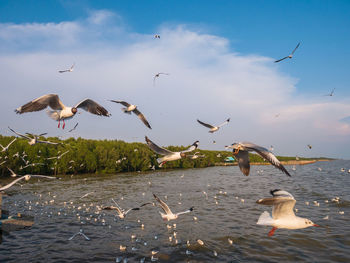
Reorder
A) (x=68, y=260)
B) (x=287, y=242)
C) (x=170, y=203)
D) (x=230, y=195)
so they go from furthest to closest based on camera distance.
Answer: (x=230, y=195)
(x=170, y=203)
(x=287, y=242)
(x=68, y=260)

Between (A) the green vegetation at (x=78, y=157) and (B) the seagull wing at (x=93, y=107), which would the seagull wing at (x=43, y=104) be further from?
(A) the green vegetation at (x=78, y=157)

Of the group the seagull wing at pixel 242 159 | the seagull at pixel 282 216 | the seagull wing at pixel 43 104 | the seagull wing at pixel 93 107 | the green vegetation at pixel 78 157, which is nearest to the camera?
the seagull at pixel 282 216

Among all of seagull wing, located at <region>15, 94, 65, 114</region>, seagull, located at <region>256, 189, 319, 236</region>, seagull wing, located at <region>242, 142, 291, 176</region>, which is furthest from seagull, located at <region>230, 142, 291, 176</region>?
seagull wing, located at <region>15, 94, 65, 114</region>

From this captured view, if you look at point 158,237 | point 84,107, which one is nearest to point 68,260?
point 158,237

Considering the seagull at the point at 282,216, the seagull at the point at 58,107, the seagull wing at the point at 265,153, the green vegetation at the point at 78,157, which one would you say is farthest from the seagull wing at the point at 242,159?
the green vegetation at the point at 78,157

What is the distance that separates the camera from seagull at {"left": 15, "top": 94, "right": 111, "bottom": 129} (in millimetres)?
8828

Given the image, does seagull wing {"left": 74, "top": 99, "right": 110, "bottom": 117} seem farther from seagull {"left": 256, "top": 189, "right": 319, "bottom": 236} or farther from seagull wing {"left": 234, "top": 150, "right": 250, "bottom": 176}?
seagull {"left": 256, "top": 189, "right": 319, "bottom": 236}

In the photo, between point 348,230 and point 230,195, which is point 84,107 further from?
point 230,195

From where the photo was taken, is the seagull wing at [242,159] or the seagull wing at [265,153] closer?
the seagull wing at [265,153]

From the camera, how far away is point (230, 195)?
2481 centimetres

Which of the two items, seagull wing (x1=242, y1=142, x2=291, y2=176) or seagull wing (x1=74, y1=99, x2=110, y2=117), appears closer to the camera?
seagull wing (x1=242, y1=142, x2=291, y2=176)

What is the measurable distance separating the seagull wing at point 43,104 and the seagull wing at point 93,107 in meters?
0.85

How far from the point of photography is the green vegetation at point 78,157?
40.7 m

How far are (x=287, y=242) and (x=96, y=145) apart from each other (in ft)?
153
